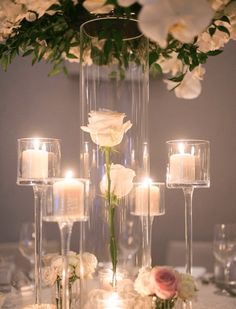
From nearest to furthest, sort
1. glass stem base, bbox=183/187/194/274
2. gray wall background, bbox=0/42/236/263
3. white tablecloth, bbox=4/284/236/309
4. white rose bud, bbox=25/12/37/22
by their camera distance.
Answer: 1. white rose bud, bbox=25/12/37/22
2. glass stem base, bbox=183/187/194/274
3. white tablecloth, bbox=4/284/236/309
4. gray wall background, bbox=0/42/236/263

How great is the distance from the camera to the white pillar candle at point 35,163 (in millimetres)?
1042

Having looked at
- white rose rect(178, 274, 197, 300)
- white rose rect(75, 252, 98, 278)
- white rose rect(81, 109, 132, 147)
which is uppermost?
white rose rect(81, 109, 132, 147)

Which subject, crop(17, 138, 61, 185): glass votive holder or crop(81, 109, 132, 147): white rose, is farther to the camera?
crop(17, 138, 61, 185): glass votive holder

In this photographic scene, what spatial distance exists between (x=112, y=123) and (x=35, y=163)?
25 cm

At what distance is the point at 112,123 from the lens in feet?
2.89

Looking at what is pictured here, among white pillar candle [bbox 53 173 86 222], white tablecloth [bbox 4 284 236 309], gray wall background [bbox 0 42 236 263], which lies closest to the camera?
white pillar candle [bbox 53 173 86 222]

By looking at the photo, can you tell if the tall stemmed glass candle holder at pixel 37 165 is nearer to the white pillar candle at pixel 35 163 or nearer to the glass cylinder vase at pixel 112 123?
the white pillar candle at pixel 35 163

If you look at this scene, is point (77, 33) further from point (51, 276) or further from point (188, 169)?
point (51, 276)

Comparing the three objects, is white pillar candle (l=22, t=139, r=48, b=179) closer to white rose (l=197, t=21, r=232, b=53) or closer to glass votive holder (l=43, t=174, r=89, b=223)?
glass votive holder (l=43, t=174, r=89, b=223)

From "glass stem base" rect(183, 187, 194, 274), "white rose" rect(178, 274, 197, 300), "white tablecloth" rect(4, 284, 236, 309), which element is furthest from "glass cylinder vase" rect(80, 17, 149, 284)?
"white tablecloth" rect(4, 284, 236, 309)

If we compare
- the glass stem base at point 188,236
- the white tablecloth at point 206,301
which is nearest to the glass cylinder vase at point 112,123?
the glass stem base at point 188,236

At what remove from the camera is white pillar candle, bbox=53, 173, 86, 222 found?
84 centimetres

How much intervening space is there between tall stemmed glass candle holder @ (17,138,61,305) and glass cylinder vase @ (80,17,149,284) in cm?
16

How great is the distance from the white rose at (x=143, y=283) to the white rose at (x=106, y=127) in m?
0.25
